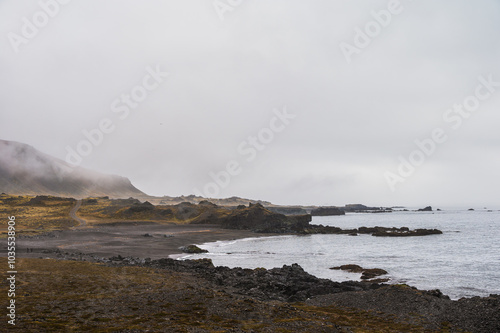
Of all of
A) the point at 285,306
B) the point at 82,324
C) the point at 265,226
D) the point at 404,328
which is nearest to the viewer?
the point at 82,324

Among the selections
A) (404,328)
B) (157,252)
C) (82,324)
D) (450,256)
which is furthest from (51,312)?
(450,256)

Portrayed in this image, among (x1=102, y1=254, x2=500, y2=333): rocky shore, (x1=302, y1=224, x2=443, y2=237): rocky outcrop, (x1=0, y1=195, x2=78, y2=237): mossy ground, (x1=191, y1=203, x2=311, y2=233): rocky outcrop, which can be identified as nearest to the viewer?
(x1=102, y1=254, x2=500, y2=333): rocky shore

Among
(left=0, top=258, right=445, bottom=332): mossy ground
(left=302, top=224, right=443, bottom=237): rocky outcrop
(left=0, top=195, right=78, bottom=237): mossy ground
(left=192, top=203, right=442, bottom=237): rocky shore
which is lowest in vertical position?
(left=302, top=224, right=443, bottom=237): rocky outcrop

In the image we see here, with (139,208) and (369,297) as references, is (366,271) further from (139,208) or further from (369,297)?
(139,208)

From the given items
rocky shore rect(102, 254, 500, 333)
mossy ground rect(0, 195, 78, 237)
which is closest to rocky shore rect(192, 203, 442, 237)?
mossy ground rect(0, 195, 78, 237)

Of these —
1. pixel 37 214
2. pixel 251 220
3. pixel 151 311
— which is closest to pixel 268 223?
pixel 251 220

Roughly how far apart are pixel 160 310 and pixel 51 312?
481 cm

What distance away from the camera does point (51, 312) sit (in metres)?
15.1

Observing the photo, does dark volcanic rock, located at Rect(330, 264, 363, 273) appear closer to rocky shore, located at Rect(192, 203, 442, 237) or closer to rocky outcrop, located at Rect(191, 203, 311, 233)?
rocky shore, located at Rect(192, 203, 442, 237)

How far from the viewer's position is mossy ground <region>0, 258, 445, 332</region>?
13.9m

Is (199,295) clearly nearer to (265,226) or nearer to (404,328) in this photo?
(404,328)

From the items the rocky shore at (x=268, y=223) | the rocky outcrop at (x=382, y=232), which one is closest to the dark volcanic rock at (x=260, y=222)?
the rocky shore at (x=268, y=223)

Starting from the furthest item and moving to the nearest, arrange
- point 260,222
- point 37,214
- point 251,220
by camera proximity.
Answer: point 260,222, point 251,220, point 37,214

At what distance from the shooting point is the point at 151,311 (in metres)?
16.4
